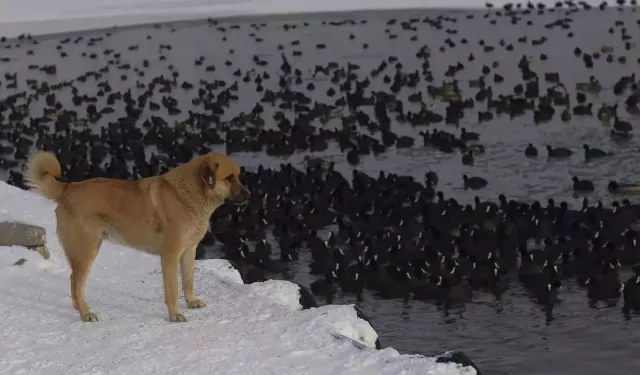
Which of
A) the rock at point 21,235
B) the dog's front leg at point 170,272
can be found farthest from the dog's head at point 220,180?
the rock at point 21,235

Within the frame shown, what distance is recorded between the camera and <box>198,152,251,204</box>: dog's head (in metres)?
9.66

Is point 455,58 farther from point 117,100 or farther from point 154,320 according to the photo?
point 154,320

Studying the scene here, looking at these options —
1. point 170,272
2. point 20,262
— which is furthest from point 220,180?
point 20,262

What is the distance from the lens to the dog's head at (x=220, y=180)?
9.66 metres

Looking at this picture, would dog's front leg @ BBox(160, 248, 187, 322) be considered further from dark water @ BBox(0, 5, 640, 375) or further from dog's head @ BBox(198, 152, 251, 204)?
dark water @ BBox(0, 5, 640, 375)

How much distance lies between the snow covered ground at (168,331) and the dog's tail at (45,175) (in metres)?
1.44

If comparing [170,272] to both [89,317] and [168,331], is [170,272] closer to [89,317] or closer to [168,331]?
[168,331]

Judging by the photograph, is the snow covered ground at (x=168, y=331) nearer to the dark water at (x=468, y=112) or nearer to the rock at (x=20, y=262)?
the rock at (x=20, y=262)

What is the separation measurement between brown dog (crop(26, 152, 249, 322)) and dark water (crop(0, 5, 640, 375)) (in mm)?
4578

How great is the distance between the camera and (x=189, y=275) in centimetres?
1047

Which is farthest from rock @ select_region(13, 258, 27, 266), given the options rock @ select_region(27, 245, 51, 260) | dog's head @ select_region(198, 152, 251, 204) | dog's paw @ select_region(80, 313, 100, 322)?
dog's head @ select_region(198, 152, 251, 204)

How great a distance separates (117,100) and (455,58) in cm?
1680

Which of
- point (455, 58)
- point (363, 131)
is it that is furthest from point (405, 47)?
point (363, 131)

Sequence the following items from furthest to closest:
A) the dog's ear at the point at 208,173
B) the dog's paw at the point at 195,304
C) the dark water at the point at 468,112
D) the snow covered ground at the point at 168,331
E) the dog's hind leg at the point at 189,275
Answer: the dark water at the point at 468,112
the dog's paw at the point at 195,304
the dog's hind leg at the point at 189,275
the dog's ear at the point at 208,173
the snow covered ground at the point at 168,331
